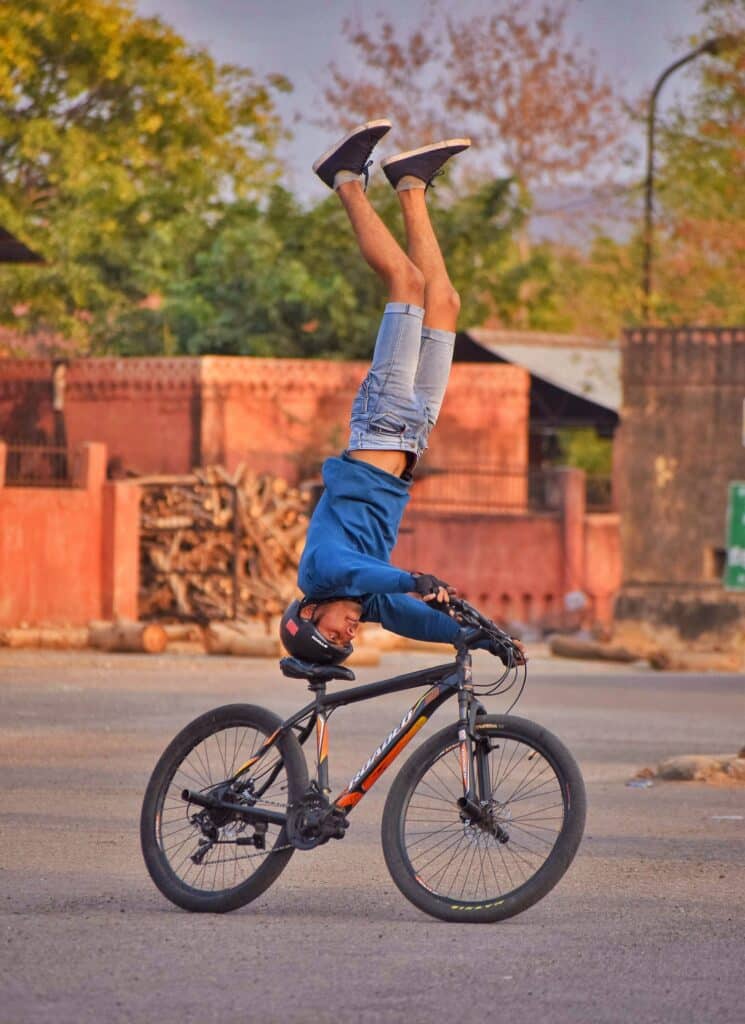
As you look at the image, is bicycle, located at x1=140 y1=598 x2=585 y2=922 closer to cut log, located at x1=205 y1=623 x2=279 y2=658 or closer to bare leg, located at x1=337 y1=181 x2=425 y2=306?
bare leg, located at x1=337 y1=181 x2=425 y2=306

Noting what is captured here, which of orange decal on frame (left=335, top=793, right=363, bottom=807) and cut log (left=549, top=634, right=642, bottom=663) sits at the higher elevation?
orange decal on frame (left=335, top=793, right=363, bottom=807)

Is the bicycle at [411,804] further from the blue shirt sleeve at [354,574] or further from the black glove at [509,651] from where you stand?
the blue shirt sleeve at [354,574]

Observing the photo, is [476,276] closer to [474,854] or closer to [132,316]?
[132,316]

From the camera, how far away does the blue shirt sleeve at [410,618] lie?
702 centimetres

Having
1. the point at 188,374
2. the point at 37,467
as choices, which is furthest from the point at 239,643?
the point at 188,374

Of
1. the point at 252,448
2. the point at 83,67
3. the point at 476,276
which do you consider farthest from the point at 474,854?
the point at 83,67

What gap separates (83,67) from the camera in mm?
44062

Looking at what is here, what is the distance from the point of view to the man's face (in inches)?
280

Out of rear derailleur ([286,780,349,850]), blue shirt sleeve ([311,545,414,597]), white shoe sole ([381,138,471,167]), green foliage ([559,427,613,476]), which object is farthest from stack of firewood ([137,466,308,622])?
green foliage ([559,427,613,476])

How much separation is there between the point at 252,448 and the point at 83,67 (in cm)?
1629

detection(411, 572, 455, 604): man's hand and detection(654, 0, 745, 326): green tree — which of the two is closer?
detection(411, 572, 455, 604): man's hand

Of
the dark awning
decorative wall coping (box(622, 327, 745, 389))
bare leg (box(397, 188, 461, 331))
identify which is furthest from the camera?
decorative wall coping (box(622, 327, 745, 389))

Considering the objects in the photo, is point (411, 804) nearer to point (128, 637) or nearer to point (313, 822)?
point (313, 822)

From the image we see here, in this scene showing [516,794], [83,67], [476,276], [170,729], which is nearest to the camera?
[516,794]
